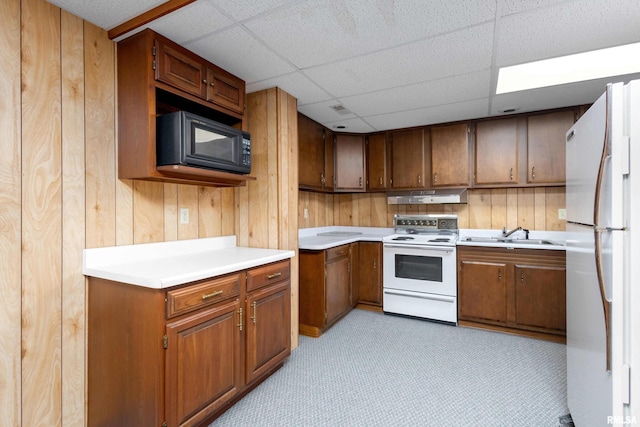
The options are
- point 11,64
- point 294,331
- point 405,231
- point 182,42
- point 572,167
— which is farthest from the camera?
point 405,231

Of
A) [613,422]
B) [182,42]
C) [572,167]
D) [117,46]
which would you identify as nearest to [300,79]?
[182,42]

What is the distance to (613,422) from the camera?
1188 millimetres

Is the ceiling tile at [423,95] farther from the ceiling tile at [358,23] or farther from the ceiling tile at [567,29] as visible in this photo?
the ceiling tile at [358,23]

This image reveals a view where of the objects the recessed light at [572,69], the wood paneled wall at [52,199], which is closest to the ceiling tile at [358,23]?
the recessed light at [572,69]

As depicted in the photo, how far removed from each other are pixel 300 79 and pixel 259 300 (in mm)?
1707

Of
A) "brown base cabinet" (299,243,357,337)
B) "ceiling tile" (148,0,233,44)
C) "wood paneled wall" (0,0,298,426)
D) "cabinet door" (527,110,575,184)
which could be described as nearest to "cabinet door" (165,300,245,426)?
"wood paneled wall" (0,0,298,426)

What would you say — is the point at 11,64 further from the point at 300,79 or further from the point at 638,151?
the point at 638,151

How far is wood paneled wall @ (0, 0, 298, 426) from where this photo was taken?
141cm

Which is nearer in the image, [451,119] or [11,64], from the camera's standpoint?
Result: [11,64]

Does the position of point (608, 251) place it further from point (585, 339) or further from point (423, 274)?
point (423, 274)

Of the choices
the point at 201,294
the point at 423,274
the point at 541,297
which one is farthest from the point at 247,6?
the point at 541,297

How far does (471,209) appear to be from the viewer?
12.0 feet

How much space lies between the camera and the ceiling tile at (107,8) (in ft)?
4.99

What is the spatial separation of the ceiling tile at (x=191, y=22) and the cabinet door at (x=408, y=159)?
103 inches
